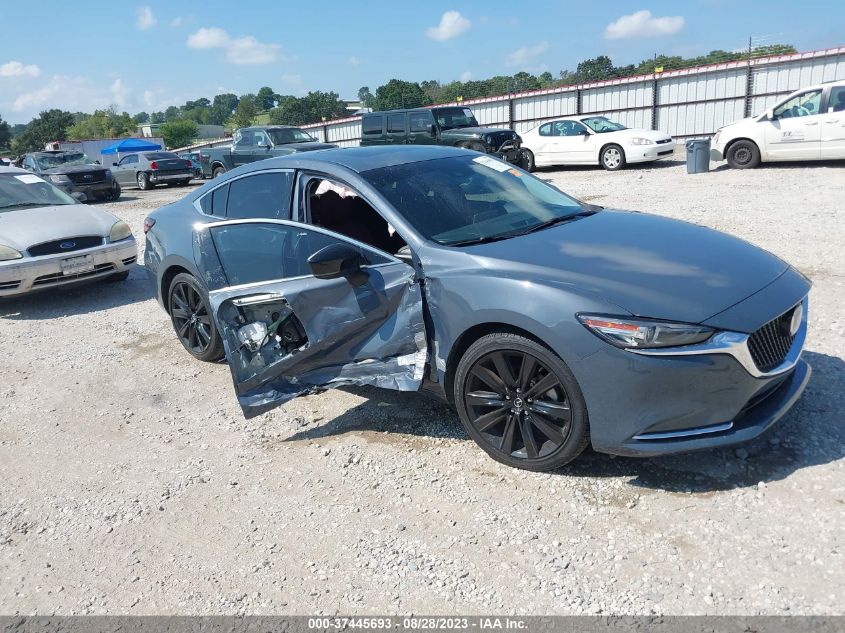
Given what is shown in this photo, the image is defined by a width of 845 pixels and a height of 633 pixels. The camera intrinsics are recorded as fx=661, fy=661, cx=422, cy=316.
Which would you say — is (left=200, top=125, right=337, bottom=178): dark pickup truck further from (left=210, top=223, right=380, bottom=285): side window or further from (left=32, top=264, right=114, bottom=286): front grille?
(left=210, top=223, right=380, bottom=285): side window

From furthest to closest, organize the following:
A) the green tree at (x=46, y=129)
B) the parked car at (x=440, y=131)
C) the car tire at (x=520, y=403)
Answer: the green tree at (x=46, y=129) → the parked car at (x=440, y=131) → the car tire at (x=520, y=403)

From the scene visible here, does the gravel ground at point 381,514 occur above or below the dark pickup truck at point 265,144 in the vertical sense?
below

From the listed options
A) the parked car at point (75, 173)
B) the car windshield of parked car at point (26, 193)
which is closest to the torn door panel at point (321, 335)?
the car windshield of parked car at point (26, 193)

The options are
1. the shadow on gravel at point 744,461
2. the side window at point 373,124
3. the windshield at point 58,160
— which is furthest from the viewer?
the windshield at point 58,160

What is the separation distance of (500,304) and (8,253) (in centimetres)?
655

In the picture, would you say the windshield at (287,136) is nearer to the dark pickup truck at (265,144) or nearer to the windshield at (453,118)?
the dark pickup truck at (265,144)

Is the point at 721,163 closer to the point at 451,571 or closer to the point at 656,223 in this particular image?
the point at 656,223

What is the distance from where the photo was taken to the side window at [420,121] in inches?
730

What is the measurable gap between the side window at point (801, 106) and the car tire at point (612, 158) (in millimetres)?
4297

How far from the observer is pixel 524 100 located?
2884 cm

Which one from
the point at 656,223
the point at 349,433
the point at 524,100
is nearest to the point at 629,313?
the point at 656,223

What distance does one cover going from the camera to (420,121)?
1872 centimetres

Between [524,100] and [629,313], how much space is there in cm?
2770

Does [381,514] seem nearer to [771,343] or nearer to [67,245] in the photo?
[771,343]
